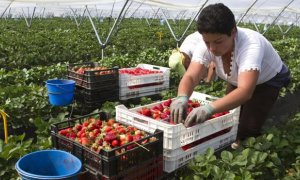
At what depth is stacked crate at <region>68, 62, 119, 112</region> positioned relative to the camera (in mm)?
5398

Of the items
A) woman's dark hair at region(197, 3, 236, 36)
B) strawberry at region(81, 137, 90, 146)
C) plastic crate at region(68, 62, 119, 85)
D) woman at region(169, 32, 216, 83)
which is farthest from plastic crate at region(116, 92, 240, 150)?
plastic crate at region(68, 62, 119, 85)

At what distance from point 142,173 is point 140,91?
11.5 ft

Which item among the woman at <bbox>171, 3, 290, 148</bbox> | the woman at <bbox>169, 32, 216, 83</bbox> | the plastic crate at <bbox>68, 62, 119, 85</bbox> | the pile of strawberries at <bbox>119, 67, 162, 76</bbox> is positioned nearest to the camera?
the woman at <bbox>171, 3, 290, 148</bbox>

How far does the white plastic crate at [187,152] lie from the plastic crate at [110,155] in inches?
7.3

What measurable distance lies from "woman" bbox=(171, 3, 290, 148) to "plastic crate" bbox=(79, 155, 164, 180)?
431 mm

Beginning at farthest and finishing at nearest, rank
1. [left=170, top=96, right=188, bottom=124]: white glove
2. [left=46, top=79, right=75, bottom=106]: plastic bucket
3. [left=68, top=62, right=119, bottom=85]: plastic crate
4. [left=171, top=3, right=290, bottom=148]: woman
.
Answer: [left=68, top=62, right=119, bottom=85]: plastic crate, [left=46, top=79, right=75, bottom=106]: plastic bucket, [left=170, top=96, right=188, bottom=124]: white glove, [left=171, top=3, right=290, bottom=148]: woman

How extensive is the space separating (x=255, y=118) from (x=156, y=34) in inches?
683

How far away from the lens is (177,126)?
2.88 meters

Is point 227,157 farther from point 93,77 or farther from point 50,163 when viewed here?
point 93,77

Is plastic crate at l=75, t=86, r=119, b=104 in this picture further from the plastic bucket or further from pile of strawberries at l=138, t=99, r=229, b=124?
pile of strawberries at l=138, t=99, r=229, b=124

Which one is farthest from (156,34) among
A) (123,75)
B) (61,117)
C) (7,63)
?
(61,117)

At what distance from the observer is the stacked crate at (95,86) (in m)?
5.40

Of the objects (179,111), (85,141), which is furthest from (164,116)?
(85,141)

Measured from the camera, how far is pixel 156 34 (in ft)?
68.7
